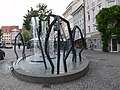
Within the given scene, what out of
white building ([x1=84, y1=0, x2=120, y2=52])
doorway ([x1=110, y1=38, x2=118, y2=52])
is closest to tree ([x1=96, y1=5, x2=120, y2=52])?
doorway ([x1=110, y1=38, x2=118, y2=52])

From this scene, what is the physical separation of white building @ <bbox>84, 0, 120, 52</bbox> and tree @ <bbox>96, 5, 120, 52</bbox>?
2.10 meters

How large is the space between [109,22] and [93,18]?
9.73 meters

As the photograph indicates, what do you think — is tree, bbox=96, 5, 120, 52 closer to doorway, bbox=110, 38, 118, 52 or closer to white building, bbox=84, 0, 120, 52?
doorway, bbox=110, 38, 118, 52

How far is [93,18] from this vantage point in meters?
45.0

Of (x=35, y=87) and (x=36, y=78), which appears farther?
(x=36, y=78)

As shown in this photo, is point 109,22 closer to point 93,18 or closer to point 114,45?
point 114,45

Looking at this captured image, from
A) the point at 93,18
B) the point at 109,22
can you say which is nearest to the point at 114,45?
the point at 109,22

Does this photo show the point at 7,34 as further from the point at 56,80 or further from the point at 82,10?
the point at 56,80

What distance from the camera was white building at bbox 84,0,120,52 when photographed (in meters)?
37.8

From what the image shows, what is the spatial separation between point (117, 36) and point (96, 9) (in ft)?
31.9

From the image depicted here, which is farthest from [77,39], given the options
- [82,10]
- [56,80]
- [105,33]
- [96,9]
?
[56,80]

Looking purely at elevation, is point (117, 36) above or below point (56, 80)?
above

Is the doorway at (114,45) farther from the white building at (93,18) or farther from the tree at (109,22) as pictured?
the tree at (109,22)

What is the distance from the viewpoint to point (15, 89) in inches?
349
